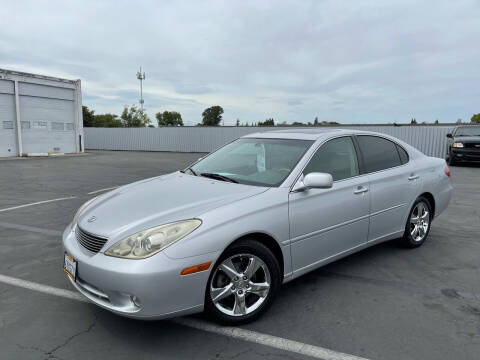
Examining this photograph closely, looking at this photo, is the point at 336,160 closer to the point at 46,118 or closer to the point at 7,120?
the point at 7,120

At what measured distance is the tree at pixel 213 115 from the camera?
106938mm

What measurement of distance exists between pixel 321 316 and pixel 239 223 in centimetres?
109

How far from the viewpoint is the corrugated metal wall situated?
77.9 feet

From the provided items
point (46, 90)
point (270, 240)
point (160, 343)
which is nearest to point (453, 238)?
point (270, 240)

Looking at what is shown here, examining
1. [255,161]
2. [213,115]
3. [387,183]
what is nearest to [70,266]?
[255,161]

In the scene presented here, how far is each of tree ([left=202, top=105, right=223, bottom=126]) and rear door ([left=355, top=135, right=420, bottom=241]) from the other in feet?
340

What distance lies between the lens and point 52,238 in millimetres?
5199

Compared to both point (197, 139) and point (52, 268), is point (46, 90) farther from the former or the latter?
point (52, 268)

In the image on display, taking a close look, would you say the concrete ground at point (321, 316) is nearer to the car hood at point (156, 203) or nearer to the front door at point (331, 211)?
the front door at point (331, 211)

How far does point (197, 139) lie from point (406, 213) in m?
28.6

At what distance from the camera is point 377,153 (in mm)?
4352

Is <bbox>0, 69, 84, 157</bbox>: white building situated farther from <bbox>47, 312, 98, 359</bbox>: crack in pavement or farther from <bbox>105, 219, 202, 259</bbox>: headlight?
<bbox>105, 219, 202, 259</bbox>: headlight

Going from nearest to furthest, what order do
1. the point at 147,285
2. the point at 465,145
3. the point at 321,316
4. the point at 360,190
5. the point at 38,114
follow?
the point at 147,285, the point at 321,316, the point at 360,190, the point at 465,145, the point at 38,114

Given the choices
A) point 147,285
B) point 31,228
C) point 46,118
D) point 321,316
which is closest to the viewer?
point 147,285
